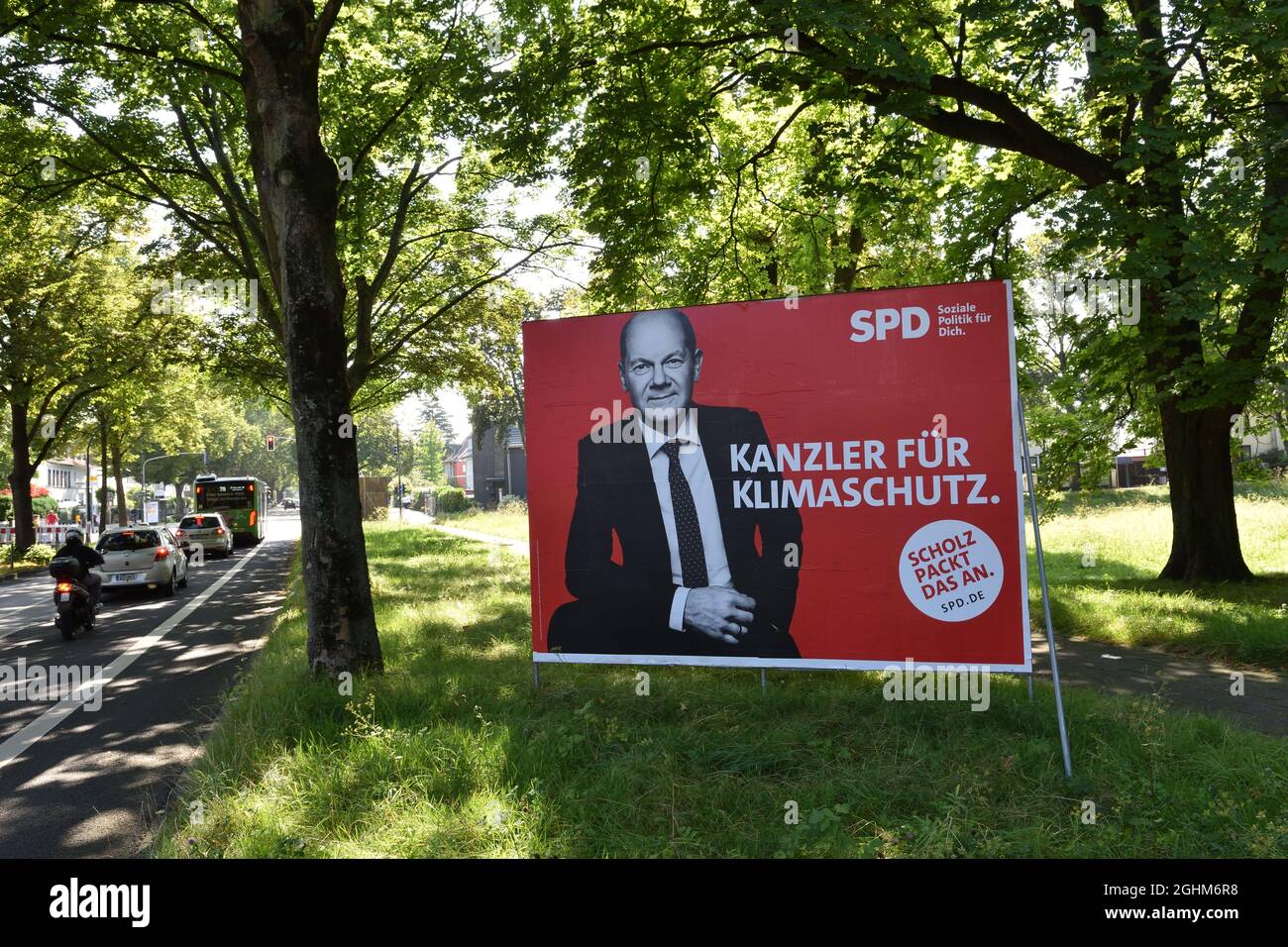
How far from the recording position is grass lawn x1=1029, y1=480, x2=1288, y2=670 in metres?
8.96

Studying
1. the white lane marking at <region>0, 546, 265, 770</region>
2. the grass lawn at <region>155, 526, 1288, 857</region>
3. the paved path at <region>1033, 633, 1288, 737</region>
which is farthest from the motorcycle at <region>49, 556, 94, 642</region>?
the paved path at <region>1033, 633, 1288, 737</region>

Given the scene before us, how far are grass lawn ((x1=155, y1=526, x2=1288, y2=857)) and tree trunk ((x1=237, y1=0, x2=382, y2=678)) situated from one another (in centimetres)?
62

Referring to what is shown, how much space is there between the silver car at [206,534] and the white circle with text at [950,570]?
30.0 metres

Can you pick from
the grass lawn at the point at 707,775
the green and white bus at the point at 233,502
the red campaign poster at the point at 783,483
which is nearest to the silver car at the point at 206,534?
the green and white bus at the point at 233,502

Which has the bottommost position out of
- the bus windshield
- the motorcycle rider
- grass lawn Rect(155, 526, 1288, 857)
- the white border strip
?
grass lawn Rect(155, 526, 1288, 857)

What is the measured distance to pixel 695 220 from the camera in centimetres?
1722

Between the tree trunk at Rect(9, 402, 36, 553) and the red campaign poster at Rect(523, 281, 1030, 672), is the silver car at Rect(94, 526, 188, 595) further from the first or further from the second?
the red campaign poster at Rect(523, 281, 1030, 672)

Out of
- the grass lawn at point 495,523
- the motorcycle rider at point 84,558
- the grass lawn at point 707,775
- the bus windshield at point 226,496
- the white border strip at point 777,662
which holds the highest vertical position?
the bus windshield at point 226,496

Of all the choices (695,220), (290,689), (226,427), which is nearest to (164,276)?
(695,220)

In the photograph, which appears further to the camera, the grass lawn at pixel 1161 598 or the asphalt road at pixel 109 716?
the grass lawn at pixel 1161 598

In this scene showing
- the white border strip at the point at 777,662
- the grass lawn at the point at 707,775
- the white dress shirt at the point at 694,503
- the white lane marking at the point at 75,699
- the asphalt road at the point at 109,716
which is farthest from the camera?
the white lane marking at the point at 75,699

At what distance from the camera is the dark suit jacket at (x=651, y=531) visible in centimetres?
645

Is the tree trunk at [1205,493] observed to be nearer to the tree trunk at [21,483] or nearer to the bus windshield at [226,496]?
the tree trunk at [21,483]
